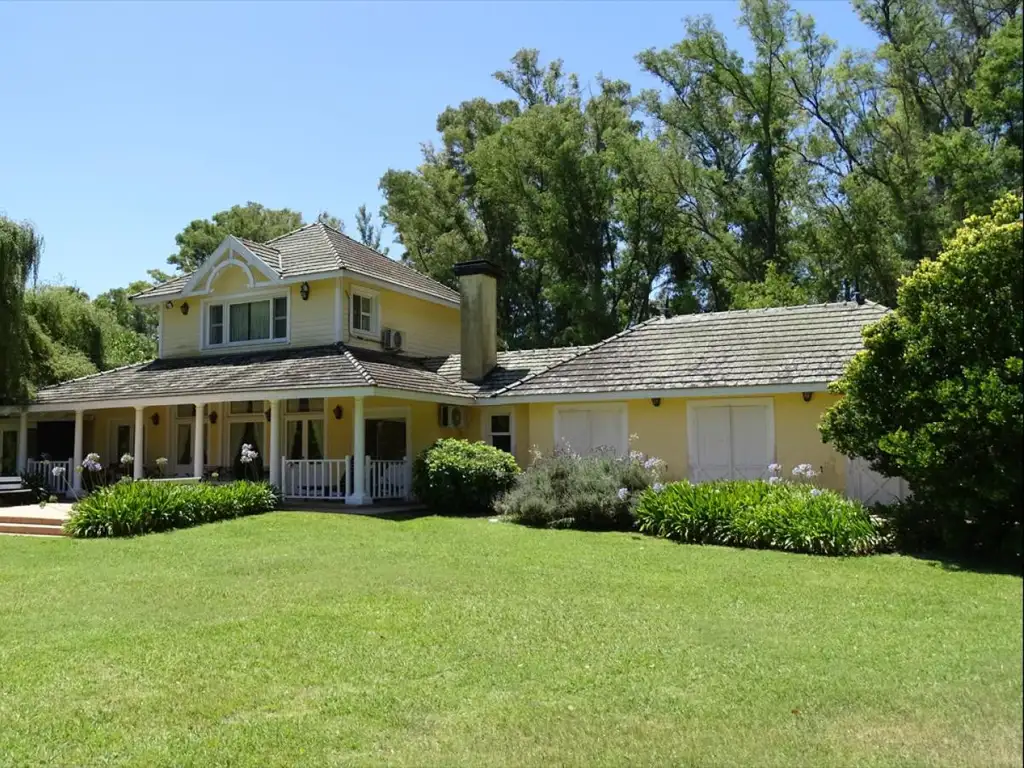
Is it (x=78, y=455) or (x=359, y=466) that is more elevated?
(x=78, y=455)

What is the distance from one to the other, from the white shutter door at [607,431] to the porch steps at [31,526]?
11.5 metres

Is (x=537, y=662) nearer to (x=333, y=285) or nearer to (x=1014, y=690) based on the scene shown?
Result: (x=1014, y=690)

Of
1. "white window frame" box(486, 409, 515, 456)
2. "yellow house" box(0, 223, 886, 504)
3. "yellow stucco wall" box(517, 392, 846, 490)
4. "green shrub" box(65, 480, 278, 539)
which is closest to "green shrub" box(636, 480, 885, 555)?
"yellow stucco wall" box(517, 392, 846, 490)

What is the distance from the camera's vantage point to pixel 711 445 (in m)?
19.1

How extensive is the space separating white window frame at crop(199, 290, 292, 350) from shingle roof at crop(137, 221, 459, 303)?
0.90 meters

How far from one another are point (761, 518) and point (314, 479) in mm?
11723

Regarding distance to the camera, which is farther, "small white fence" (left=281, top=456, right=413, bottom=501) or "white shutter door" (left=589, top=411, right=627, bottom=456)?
"small white fence" (left=281, top=456, right=413, bottom=501)

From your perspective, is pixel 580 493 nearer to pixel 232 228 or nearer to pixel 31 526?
pixel 31 526

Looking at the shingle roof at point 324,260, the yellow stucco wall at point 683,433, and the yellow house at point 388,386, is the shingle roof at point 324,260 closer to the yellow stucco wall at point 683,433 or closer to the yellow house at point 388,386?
the yellow house at point 388,386

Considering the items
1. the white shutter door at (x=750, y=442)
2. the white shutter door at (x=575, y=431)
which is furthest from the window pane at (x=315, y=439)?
the white shutter door at (x=750, y=442)

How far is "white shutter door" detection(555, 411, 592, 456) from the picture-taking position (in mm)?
20500

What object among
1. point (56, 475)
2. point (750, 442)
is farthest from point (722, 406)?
point (56, 475)

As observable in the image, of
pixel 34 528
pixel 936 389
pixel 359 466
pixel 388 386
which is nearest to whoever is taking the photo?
pixel 936 389

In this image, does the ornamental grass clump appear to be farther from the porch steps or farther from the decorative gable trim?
the decorative gable trim
